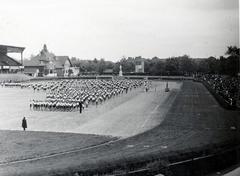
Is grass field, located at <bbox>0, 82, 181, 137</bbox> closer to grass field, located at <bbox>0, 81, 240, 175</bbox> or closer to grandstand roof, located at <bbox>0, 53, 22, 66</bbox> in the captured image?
grass field, located at <bbox>0, 81, 240, 175</bbox>

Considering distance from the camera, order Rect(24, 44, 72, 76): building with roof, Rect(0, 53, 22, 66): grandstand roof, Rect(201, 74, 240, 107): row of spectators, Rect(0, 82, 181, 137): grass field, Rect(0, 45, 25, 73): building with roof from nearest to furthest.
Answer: Rect(0, 82, 181, 137): grass field → Rect(201, 74, 240, 107): row of spectators → Rect(0, 45, 25, 73): building with roof → Rect(0, 53, 22, 66): grandstand roof → Rect(24, 44, 72, 76): building with roof

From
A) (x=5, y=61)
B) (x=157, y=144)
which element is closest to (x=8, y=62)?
(x=5, y=61)

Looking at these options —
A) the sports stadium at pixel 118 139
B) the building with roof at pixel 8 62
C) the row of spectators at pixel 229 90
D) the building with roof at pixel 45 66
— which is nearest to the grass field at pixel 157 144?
the sports stadium at pixel 118 139

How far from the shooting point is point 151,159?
53.3 feet

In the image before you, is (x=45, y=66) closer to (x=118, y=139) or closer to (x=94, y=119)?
(x=94, y=119)

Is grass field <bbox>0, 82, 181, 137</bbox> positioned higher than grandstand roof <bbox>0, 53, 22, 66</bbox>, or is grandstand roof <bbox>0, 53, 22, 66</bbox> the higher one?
grandstand roof <bbox>0, 53, 22, 66</bbox>

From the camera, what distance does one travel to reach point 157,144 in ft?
67.5

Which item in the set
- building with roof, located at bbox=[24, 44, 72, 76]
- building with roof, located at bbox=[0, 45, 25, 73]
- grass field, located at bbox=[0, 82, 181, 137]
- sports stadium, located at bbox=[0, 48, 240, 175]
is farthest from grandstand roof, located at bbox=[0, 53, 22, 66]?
sports stadium, located at bbox=[0, 48, 240, 175]

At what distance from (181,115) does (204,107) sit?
637 centimetres

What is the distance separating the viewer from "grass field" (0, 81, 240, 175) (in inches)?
623

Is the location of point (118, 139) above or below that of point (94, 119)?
below

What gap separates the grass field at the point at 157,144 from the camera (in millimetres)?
15828

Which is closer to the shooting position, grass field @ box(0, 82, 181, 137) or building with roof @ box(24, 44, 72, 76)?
grass field @ box(0, 82, 181, 137)

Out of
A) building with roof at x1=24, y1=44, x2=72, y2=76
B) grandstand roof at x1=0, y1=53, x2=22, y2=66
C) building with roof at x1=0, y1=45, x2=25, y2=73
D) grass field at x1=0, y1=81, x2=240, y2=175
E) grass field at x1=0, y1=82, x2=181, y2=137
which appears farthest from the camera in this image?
building with roof at x1=24, y1=44, x2=72, y2=76
